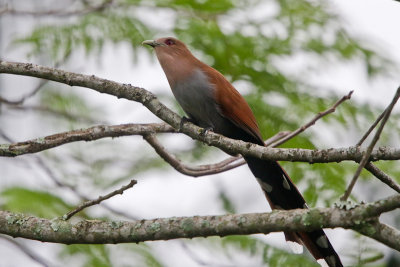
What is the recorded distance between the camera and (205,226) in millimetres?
2467

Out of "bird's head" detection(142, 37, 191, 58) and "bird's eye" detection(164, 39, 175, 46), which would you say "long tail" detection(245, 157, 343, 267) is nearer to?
"bird's head" detection(142, 37, 191, 58)

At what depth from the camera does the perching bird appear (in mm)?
3604

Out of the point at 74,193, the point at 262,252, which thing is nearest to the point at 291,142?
the point at 262,252

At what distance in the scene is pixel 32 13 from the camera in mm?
5348

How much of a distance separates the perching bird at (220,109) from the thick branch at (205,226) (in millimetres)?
1159

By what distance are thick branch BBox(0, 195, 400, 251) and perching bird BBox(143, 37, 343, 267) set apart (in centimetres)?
116

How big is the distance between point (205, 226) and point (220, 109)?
1.44 meters

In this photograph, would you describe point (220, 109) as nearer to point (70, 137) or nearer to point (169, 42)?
point (169, 42)

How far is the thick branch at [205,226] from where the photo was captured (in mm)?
2268

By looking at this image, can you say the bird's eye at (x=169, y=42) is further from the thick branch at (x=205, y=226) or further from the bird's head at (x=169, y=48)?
the thick branch at (x=205, y=226)

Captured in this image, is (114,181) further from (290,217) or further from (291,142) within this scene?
(290,217)

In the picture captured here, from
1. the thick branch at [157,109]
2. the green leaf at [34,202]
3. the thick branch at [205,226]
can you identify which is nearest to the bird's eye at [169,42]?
the thick branch at [157,109]

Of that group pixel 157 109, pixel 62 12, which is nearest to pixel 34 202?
pixel 157 109

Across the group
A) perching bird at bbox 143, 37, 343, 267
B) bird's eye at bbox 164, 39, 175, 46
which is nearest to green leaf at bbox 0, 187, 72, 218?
perching bird at bbox 143, 37, 343, 267
